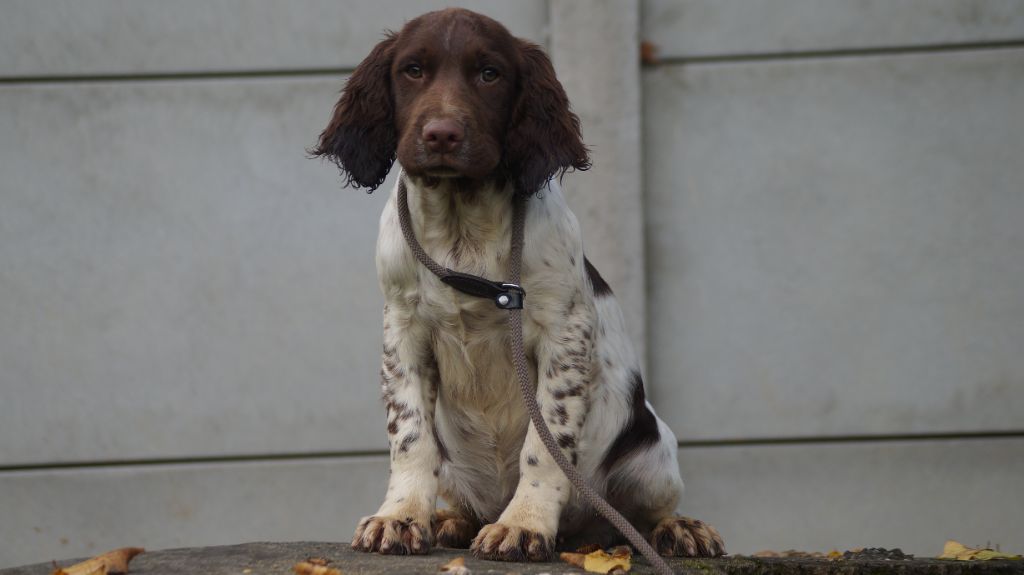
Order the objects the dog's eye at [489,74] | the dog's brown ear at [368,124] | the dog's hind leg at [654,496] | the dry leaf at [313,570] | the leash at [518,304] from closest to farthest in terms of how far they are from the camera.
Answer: the dry leaf at [313,570]
the leash at [518,304]
the dog's eye at [489,74]
the dog's brown ear at [368,124]
the dog's hind leg at [654,496]

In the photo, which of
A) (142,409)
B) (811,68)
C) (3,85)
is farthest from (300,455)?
(811,68)

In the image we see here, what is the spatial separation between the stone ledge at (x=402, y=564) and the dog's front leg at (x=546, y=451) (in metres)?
0.06

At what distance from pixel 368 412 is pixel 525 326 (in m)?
2.25

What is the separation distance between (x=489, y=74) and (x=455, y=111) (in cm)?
24

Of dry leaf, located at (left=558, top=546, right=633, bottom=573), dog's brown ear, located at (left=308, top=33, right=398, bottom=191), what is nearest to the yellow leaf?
dry leaf, located at (left=558, top=546, right=633, bottom=573)

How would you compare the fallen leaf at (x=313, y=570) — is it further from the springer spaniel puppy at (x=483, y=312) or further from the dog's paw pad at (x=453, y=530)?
the dog's paw pad at (x=453, y=530)

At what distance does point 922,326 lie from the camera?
5.29m

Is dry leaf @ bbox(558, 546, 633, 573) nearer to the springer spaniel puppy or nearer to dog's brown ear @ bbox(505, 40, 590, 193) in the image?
the springer spaniel puppy

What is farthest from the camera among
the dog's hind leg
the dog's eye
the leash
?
the dog's hind leg

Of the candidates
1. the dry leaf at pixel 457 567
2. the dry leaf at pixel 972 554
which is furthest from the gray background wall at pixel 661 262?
the dry leaf at pixel 457 567

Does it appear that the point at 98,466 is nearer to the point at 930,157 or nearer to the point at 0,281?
the point at 0,281

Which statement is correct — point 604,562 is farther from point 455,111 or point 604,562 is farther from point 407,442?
point 455,111

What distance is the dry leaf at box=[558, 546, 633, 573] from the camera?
2.84 m

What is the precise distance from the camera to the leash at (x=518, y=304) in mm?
2879
